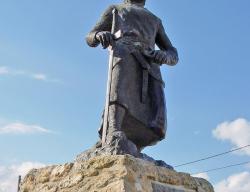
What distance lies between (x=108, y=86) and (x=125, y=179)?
1.29m

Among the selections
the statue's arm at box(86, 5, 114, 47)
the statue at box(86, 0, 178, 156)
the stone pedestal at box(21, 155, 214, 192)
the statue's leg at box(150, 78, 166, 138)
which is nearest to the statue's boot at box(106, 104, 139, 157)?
the statue at box(86, 0, 178, 156)

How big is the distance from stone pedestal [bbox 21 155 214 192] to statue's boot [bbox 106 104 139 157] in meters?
0.17

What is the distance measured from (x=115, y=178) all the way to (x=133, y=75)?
4.61 ft

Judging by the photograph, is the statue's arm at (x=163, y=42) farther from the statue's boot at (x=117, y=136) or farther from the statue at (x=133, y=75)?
the statue's boot at (x=117, y=136)

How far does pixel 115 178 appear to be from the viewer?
14.7 ft

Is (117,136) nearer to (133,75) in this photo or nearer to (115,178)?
(115,178)

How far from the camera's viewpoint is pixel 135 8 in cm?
591

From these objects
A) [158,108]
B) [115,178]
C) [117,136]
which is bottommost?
[115,178]

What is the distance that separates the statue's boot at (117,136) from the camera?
15.7 feet

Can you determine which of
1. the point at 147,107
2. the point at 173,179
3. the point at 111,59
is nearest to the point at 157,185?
the point at 173,179

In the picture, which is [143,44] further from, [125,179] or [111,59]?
[125,179]

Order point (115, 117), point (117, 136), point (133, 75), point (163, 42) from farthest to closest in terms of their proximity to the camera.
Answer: point (163, 42) < point (133, 75) < point (115, 117) < point (117, 136)

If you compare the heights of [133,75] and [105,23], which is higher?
[105,23]

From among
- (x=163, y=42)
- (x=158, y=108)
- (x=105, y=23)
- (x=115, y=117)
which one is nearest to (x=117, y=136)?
(x=115, y=117)
